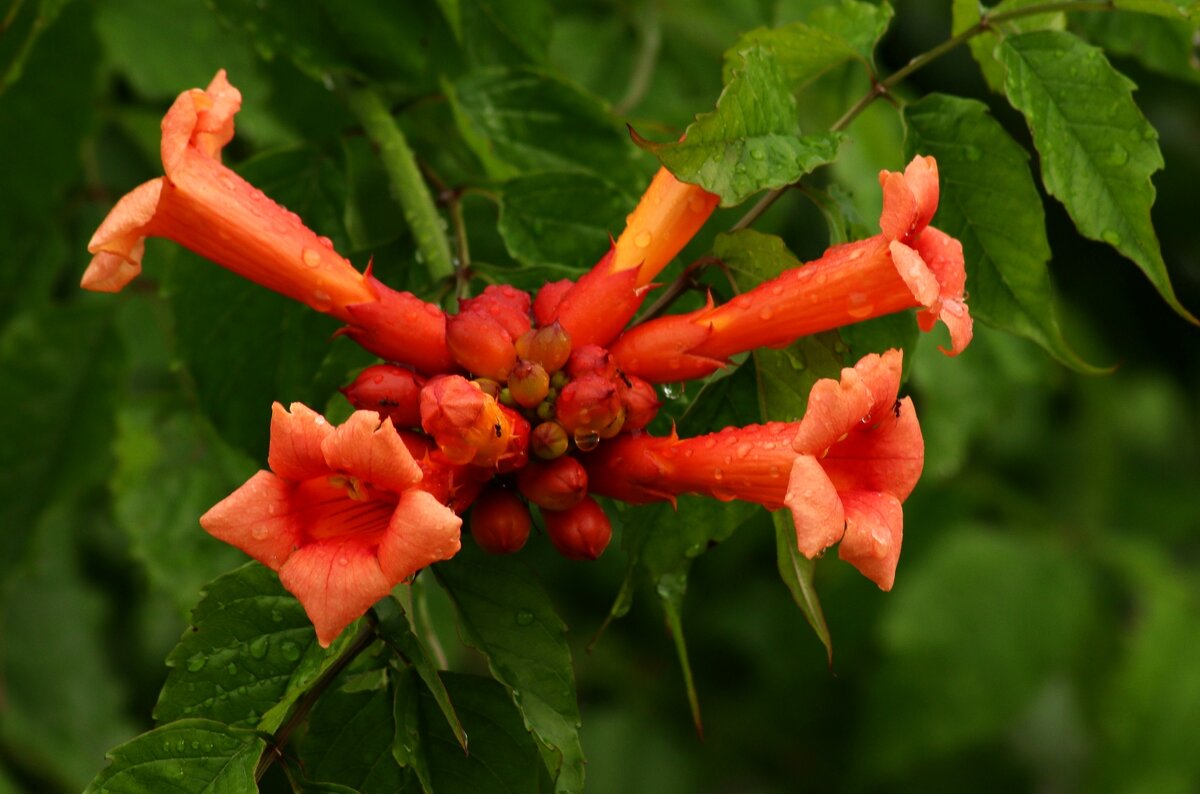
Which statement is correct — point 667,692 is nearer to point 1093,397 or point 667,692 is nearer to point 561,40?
point 1093,397

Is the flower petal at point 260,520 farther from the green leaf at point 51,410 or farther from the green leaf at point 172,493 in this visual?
the green leaf at point 51,410

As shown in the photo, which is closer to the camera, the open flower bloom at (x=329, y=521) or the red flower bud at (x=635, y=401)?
the open flower bloom at (x=329, y=521)

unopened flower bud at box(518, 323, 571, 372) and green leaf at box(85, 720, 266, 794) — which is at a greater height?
unopened flower bud at box(518, 323, 571, 372)

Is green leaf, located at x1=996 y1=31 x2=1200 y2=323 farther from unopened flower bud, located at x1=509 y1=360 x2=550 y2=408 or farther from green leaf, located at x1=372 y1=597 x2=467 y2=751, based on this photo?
green leaf, located at x1=372 y1=597 x2=467 y2=751

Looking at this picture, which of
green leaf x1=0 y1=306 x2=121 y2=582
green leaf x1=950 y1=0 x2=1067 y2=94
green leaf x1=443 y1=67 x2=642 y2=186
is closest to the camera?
green leaf x1=950 y1=0 x2=1067 y2=94

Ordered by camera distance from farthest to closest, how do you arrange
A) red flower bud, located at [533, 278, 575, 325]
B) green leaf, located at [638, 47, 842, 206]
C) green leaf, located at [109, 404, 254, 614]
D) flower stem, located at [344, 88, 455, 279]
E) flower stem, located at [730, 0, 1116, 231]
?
1. green leaf, located at [109, 404, 254, 614]
2. flower stem, located at [344, 88, 455, 279]
3. flower stem, located at [730, 0, 1116, 231]
4. red flower bud, located at [533, 278, 575, 325]
5. green leaf, located at [638, 47, 842, 206]

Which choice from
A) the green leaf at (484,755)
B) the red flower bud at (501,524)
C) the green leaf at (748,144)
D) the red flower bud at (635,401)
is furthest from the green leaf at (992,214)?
the green leaf at (484,755)

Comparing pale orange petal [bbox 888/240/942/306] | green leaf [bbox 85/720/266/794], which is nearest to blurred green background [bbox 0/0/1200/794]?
green leaf [bbox 85/720/266/794]
